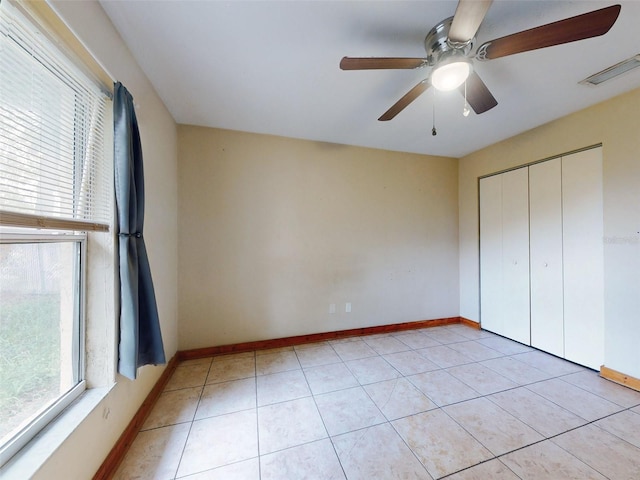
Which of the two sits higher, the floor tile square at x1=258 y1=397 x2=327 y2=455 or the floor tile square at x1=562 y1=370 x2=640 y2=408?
the floor tile square at x1=562 y1=370 x2=640 y2=408

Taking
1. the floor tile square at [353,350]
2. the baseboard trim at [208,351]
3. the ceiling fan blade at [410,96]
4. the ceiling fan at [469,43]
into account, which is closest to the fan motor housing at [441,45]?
the ceiling fan at [469,43]

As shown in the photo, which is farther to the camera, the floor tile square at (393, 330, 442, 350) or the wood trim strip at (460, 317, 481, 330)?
the wood trim strip at (460, 317, 481, 330)

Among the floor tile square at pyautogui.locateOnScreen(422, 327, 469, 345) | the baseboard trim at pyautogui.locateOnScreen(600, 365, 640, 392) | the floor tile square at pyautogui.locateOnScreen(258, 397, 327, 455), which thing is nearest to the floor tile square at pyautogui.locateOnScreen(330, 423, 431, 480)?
the floor tile square at pyautogui.locateOnScreen(258, 397, 327, 455)

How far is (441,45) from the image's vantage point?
1327mm

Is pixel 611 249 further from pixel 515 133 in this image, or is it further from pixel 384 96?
pixel 384 96

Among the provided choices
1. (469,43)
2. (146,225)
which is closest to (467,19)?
(469,43)

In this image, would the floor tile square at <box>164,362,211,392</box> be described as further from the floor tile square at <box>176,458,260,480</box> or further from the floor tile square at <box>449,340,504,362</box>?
the floor tile square at <box>449,340,504,362</box>

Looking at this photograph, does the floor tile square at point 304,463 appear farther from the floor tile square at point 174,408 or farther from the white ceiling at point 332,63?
the white ceiling at point 332,63

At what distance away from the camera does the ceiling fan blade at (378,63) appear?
4.15 ft

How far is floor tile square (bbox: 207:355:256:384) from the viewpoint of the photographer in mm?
2195

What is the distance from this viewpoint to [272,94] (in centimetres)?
202

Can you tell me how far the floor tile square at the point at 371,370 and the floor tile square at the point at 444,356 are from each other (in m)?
0.50

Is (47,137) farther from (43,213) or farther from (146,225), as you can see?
(146,225)

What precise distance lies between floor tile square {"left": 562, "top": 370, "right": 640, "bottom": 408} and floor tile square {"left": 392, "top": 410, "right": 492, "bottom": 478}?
4.42 ft
